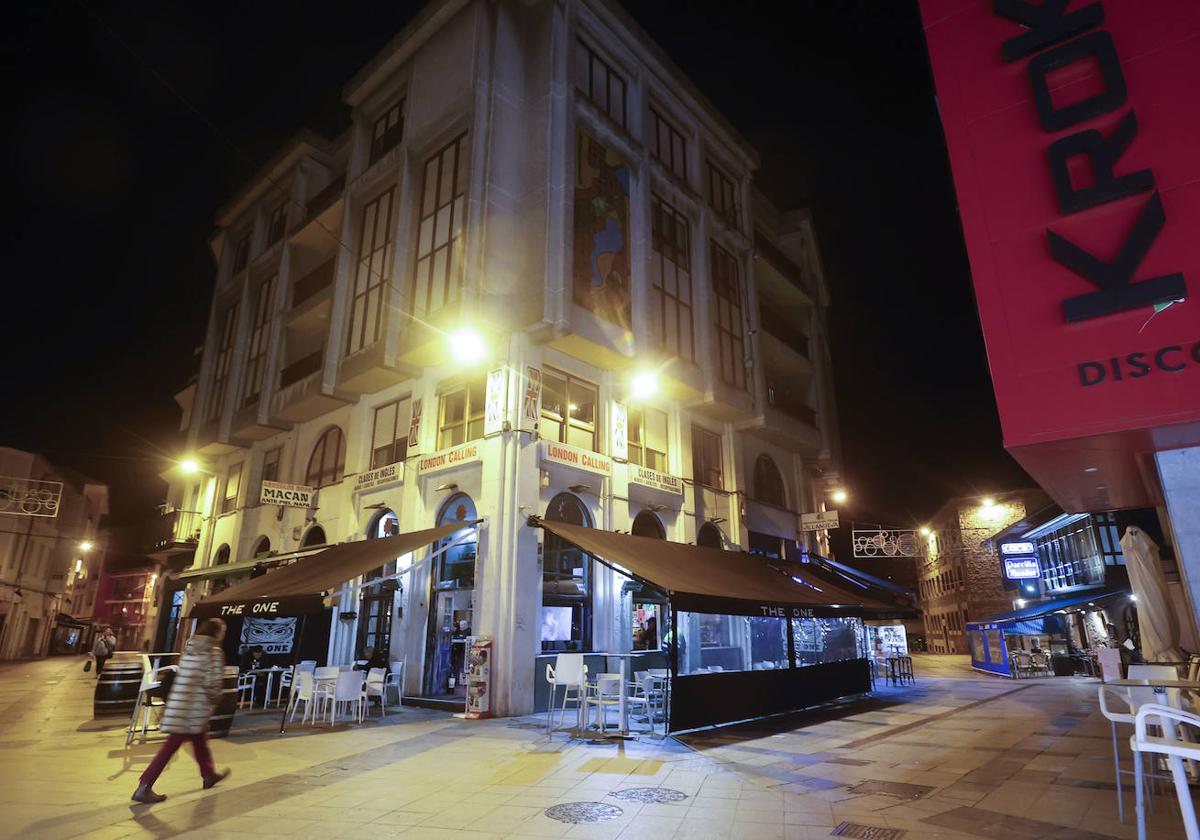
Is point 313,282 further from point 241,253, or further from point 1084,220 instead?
point 1084,220

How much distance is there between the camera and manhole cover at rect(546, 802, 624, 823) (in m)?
5.93

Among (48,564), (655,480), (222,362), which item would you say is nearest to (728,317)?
(655,480)

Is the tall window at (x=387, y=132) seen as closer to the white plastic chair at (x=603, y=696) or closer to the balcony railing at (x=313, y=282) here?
the balcony railing at (x=313, y=282)

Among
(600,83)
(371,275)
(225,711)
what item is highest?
(600,83)

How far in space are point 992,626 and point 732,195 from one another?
75.4 ft

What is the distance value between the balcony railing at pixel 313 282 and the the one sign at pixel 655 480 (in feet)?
40.5

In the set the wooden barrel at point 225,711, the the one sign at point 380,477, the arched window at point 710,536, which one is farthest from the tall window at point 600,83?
the wooden barrel at point 225,711

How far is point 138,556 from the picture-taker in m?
56.0

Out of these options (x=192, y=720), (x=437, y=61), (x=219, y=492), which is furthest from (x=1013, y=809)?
(x=219, y=492)

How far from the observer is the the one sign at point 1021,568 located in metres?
33.4

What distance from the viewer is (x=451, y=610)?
16.4 m

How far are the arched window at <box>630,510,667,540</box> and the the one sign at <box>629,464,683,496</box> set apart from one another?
84 cm

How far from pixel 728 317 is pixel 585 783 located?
17357mm

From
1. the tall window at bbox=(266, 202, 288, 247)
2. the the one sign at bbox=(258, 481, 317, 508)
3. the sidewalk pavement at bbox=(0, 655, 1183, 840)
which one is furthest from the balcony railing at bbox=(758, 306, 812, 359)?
the tall window at bbox=(266, 202, 288, 247)
